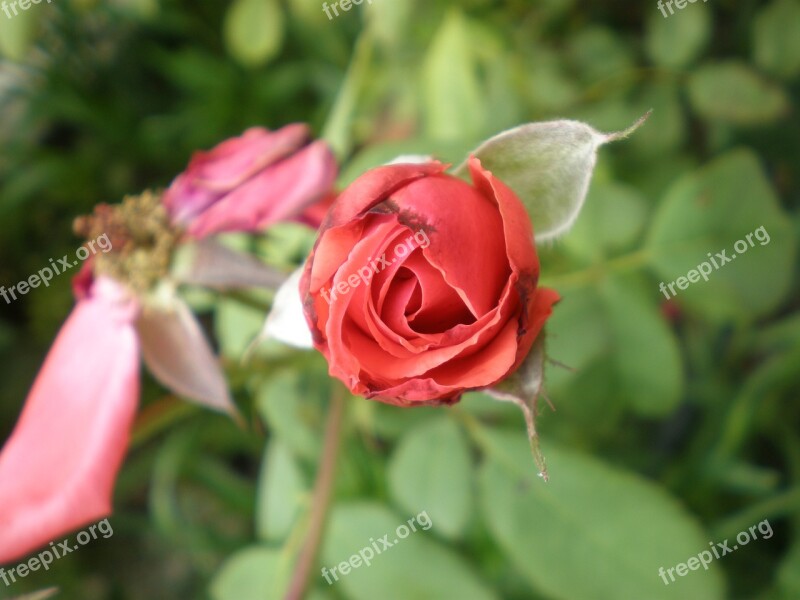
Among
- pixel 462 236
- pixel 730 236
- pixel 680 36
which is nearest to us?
pixel 462 236

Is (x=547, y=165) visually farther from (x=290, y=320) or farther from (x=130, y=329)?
(x=130, y=329)

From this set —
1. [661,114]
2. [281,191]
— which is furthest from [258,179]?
[661,114]

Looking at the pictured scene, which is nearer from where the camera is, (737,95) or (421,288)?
(421,288)

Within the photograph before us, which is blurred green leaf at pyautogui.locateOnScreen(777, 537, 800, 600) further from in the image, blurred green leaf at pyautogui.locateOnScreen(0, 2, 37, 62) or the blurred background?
blurred green leaf at pyautogui.locateOnScreen(0, 2, 37, 62)

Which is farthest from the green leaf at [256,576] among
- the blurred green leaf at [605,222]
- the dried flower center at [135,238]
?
the blurred green leaf at [605,222]

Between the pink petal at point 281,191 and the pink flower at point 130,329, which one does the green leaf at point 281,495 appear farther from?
the pink petal at point 281,191

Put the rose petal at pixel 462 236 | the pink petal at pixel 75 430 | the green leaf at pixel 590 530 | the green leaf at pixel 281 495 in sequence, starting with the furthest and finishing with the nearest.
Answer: the green leaf at pixel 281 495
the green leaf at pixel 590 530
the pink petal at pixel 75 430
the rose petal at pixel 462 236

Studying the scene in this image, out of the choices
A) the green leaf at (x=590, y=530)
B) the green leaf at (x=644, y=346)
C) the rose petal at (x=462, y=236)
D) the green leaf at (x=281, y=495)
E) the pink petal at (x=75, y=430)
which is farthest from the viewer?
the green leaf at (x=281, y=495)
